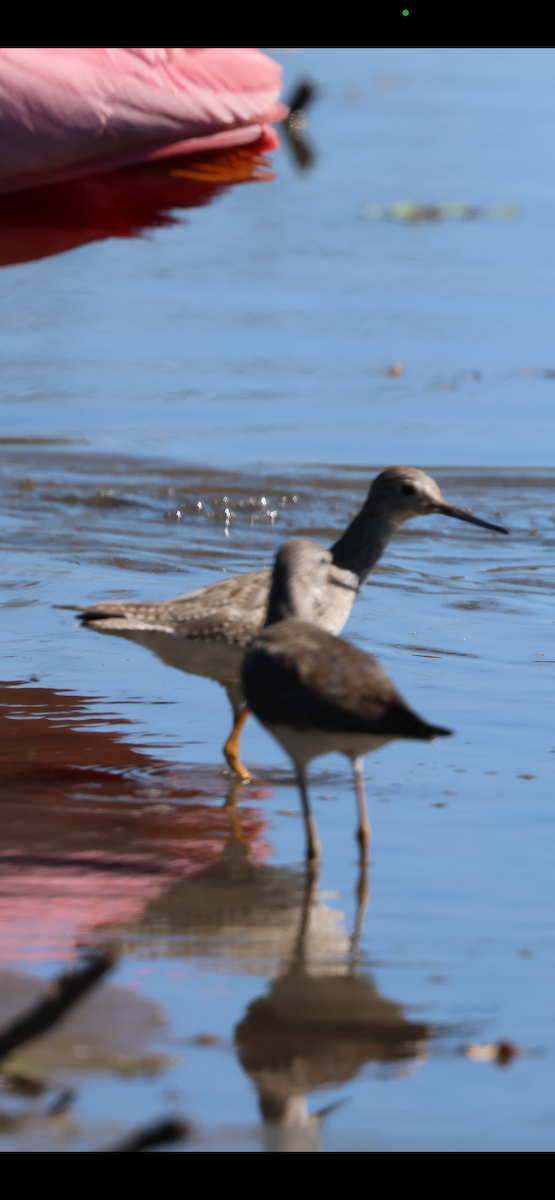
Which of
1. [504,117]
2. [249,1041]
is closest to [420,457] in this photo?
[249,1041]

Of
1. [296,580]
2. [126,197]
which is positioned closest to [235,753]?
[296,580]

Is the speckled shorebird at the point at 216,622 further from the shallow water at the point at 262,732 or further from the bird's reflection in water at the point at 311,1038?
the bird's reflection in water at the point at 311,1038

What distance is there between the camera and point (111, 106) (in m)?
2.88

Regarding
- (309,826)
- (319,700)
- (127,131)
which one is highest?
(127,131)

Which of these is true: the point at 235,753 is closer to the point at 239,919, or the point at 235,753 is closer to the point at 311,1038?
the point at 239,919

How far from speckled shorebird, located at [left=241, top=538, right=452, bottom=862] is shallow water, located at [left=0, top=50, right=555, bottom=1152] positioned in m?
0.39

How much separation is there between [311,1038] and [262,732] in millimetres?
2544

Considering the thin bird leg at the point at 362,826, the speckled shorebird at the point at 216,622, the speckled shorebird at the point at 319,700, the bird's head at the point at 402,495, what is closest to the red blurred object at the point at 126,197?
the speckled shorebird at the point at 319,700

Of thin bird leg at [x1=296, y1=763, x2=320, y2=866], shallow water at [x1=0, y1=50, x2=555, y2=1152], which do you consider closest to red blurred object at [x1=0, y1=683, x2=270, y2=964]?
shallow water at [x1=0, y1=50, x2=555, y2=1152]

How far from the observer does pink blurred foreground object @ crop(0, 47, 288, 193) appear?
9.46 ft

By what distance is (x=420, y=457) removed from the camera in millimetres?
10484

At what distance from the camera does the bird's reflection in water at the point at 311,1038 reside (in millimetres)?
3100
